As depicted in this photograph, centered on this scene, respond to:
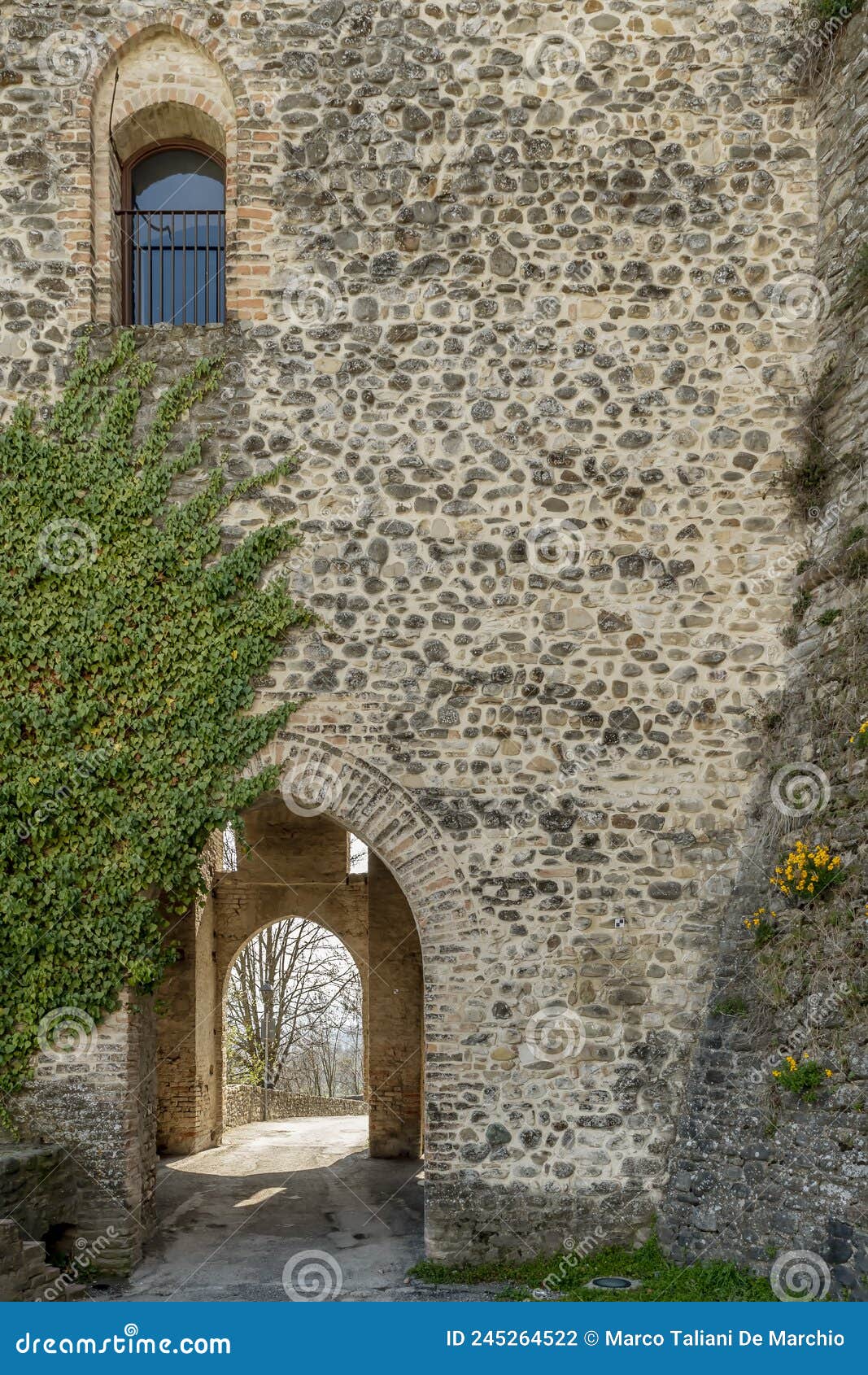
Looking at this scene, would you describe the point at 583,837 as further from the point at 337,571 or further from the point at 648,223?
the point at 648,223

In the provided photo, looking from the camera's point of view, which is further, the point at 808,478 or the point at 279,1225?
the point at 279,1225

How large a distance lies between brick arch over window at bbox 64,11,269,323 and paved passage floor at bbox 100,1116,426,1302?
581 cm

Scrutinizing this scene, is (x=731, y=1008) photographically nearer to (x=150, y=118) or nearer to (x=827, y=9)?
(x=827, y=9)

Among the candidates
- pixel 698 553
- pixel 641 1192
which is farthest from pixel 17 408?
pixel 641 1192

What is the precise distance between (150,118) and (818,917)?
6571 millimetres

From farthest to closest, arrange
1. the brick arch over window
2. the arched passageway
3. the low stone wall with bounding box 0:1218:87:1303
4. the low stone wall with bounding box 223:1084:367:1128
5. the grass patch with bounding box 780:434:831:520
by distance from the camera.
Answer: the low stone wall with bounding box 223:1084:367:1128 < the arched passageway < the brick arch over window < the grass patch with bounding box 780:434:831:520 < the low stone wall with bounding box 0:1218:87:1303

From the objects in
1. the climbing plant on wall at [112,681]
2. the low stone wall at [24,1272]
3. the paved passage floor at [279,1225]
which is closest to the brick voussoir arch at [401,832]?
the climbing plant on wall at [112,681]

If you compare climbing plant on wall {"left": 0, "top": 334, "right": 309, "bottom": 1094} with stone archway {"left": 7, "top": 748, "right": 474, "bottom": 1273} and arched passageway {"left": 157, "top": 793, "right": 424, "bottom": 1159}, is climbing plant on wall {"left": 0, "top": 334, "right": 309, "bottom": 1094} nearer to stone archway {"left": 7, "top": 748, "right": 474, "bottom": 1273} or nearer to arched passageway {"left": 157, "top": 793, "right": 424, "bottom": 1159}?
stone archway {"left": 7, "top": 748, "right": 474, "bottom": 1273}

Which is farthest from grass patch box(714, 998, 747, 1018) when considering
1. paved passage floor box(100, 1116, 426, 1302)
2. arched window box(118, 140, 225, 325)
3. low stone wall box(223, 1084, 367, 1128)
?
low stone wall box(223, 1084, 367, 1128)

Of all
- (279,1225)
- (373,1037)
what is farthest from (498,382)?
(373,1037)

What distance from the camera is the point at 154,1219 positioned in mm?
7637

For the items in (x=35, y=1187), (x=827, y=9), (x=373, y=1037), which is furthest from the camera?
(x=373, y=1037)

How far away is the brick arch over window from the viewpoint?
7.30 meters

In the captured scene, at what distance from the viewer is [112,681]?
274 inches
